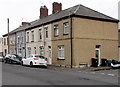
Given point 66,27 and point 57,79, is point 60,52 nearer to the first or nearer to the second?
point 66,27

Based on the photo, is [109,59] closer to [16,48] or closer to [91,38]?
[91,38]

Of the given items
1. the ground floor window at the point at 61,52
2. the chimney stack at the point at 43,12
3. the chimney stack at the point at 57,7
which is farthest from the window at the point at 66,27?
the chimney stack at the point at 43,12

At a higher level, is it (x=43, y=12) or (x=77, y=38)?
(x=43, y=12)

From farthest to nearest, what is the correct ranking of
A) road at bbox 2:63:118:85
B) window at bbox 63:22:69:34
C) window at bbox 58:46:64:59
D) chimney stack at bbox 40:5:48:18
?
chimney stack at bbox 40:5:48:18
window at bbox 58:46:64:59
window at bbox 63:22:69:34
road at bbox 2:63:118:85

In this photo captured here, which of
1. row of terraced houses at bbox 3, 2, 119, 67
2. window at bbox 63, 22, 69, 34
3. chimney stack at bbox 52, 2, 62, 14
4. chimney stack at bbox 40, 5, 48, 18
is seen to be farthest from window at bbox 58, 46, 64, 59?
chimney stack at bbox 40, 5, 48, 18

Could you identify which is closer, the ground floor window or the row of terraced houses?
the row of terraced houses

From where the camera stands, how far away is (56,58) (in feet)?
86.4

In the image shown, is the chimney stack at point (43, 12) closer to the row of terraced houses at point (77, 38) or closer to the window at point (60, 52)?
the row of terraced houses at point (77, 38)

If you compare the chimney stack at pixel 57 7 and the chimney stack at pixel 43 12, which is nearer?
the chimney stack at pixel 57 7

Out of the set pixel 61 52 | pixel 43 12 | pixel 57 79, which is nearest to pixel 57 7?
pixel 43 12

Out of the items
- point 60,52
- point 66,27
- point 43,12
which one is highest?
point 43,12

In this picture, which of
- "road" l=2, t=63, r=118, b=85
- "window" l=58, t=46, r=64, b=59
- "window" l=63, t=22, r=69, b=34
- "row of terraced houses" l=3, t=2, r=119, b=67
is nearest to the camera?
"road" l=2, t=63, r=118, b=85

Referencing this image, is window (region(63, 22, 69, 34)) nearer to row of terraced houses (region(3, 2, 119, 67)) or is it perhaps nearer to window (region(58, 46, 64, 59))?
row of terraced houses (region(3, 2, 119, 67))

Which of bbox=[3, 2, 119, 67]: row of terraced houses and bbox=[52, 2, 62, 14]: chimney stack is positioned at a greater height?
bbox=[52, 2, 62, 14]: chimney stack
